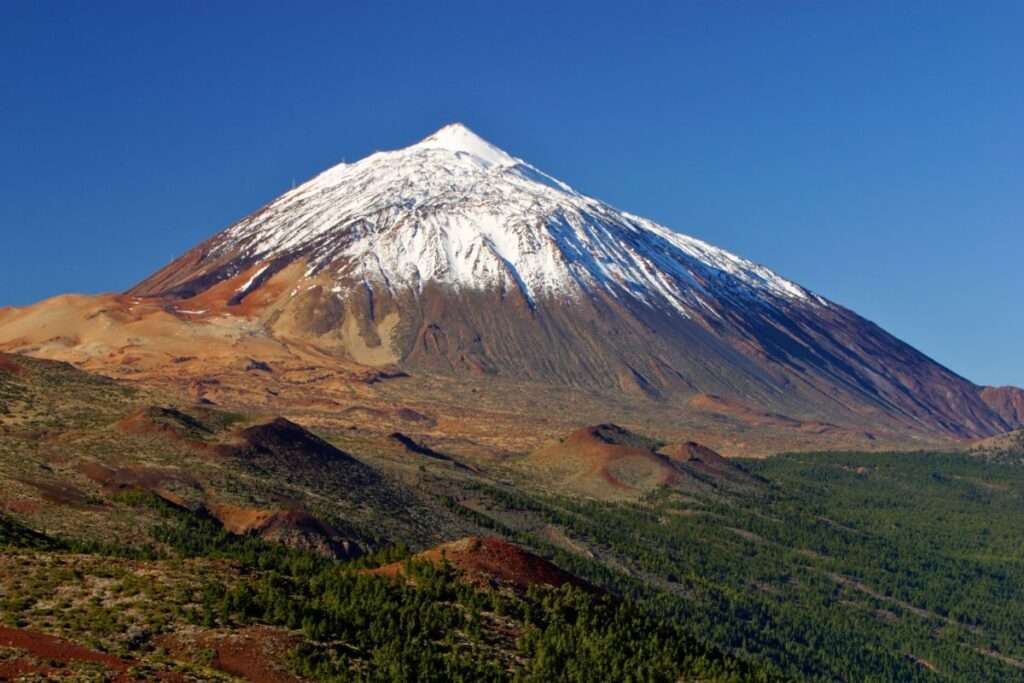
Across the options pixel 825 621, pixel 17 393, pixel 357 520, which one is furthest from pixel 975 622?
pixel 17 393

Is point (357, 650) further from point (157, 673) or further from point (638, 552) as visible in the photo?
point (638, 552)

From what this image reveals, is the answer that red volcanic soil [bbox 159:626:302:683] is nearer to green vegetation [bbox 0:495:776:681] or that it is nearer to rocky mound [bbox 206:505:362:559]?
green vegetation [bbox 0:495:776:681]

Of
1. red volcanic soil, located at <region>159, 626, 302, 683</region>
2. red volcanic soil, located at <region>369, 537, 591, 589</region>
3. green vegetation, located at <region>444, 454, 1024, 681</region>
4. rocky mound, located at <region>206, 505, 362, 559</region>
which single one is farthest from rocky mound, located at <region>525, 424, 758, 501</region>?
red volcanic soil, located at <region>159, 626, 302, 683</region>

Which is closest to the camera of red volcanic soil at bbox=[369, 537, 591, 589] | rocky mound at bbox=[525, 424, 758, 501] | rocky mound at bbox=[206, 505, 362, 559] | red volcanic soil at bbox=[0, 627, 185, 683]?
red volcanic soil at bbox=[0, 627, 185, 683]

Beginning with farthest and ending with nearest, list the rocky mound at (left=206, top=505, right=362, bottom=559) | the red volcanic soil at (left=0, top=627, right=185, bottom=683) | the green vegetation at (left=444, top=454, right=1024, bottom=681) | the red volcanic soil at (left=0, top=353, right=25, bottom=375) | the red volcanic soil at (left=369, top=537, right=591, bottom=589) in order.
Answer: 1. the red volcanic soil at (left=0, top=353, right=25, bottom=375)
2. the green vegetation at (left=444, top=454, right=1024, bottom=681)
3. the rocky mound at (left=206, top=505, right=362, bottom=559)
4. the red volcanic soil at (left=369, top=537, right=591, bottom=589)
5. the red volcanic soil at (left=0, top=627, right=185, bottom=683)

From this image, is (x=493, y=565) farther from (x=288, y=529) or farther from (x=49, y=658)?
(x=288, y=529)

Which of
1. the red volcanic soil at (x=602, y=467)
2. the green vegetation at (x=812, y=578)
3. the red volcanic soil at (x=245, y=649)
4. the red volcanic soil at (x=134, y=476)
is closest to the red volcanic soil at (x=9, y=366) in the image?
the red volcanic soil at (x=134, y=476)

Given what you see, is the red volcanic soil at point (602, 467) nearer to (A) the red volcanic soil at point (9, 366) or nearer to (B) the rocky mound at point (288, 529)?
(A) the red volcanic soil at point (9, 366)
